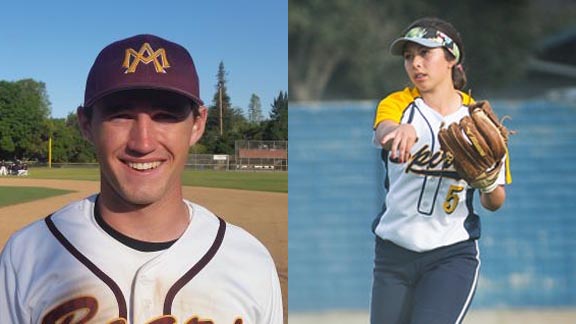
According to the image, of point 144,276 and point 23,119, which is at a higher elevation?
point 23,119

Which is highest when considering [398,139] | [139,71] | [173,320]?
[139,71]

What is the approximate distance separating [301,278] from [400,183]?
533 mm

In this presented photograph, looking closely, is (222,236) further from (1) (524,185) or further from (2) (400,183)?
(1) (524,185)

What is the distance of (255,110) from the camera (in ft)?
7.32

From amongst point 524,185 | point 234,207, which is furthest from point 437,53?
point 234,207

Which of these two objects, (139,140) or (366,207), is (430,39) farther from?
(139,140)

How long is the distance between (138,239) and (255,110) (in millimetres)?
873

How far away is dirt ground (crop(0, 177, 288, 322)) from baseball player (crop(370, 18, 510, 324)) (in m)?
0.45

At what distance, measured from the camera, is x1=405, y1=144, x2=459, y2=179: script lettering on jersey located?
8.48 ft

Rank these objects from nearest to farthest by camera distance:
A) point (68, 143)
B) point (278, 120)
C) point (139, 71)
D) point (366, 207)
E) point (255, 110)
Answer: point (139, 71) → point (68, 143) → point (255, 110) → point (278, 120) → point (366, 207)

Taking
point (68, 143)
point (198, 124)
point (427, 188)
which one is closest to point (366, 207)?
point (427, 188)

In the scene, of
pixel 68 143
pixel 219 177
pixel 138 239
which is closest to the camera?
pixel 138 239

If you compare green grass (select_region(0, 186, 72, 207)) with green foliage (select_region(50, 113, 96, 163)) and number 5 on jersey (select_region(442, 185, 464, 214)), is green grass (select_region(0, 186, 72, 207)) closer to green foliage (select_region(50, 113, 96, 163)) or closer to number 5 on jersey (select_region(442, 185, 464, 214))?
green foliage (select_region(50, 113, 96, 163))

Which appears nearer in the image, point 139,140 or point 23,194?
point 139,140
